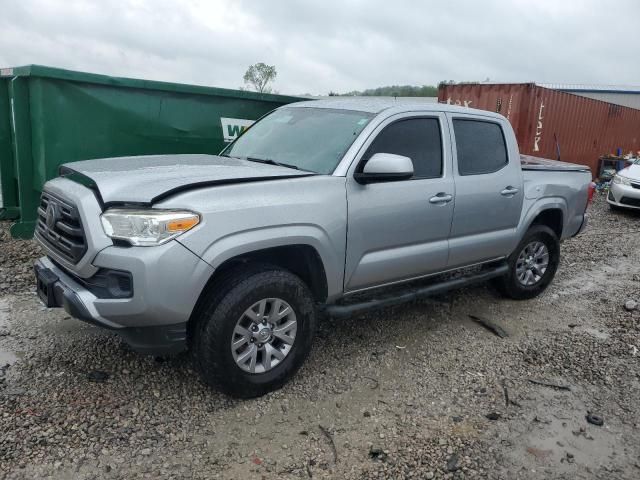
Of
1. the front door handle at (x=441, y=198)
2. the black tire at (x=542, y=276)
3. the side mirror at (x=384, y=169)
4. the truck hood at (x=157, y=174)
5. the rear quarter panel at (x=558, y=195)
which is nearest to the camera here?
the truck hood at (x=157, y=174)

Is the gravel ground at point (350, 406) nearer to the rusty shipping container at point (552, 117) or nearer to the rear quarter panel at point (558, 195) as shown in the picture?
the rear quarter panel at point (558, 195)

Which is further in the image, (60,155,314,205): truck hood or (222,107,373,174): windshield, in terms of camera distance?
(222,107,373,174): windshield

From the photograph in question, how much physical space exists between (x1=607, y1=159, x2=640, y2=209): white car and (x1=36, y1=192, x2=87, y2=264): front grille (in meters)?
10.8

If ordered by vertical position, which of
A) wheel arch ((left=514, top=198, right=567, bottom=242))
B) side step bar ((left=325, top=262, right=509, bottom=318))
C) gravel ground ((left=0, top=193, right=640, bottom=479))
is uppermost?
wheel arch ((left=514, top=198, right=567, bottom=242))

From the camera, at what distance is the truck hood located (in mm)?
2930

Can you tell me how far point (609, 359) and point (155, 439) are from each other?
3387 mm

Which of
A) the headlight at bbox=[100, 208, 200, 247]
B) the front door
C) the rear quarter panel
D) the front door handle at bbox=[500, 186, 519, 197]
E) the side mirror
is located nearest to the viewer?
the headlight at bbox=[100, 208, 200, 247]

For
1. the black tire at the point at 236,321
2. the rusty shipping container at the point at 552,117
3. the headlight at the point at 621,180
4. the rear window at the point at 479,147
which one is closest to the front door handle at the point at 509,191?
the rear window at the point at 479,147

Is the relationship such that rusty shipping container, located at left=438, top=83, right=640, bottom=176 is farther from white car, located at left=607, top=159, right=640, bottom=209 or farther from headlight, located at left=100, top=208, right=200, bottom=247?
headlight, located at left=100, top=208, right=200, bottom=247

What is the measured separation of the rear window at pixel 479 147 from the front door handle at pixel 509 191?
191 millimetres

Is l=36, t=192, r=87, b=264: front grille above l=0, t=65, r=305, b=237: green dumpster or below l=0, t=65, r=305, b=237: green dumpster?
below

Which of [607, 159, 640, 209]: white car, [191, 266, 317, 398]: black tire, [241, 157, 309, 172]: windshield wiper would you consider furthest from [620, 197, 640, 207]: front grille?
[191, 266, 317, 398]: black tire

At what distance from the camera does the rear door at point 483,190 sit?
4.36m

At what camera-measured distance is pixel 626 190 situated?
10.9 metres
